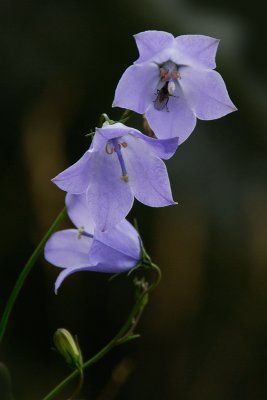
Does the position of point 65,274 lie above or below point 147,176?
below

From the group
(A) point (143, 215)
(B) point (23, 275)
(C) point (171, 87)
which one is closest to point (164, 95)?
(C) point (171, 87)

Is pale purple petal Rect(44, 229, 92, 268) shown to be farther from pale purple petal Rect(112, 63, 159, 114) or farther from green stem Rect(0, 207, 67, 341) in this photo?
pale purple petal Rect(112, 63, 159, 114)

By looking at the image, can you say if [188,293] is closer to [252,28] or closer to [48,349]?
[48,349]

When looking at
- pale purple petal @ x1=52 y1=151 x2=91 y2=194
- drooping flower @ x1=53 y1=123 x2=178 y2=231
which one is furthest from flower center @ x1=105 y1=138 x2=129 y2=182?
pale purple petal @ x1=52 y1=151 x2=91 y2=194

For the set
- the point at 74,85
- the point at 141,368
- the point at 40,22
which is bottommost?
the point at 141,368

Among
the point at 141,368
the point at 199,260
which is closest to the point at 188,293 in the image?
the point at 199,260

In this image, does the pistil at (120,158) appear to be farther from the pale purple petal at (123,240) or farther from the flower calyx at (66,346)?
the flower calyx at (66,346)

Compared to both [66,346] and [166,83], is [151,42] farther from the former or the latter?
[66,346]
